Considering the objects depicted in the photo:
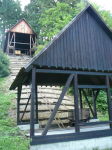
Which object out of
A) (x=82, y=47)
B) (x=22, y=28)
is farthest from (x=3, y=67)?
(x=82, y=47)

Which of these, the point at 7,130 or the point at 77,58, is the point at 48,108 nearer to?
the point at 7,130

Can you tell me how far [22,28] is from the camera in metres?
29.8

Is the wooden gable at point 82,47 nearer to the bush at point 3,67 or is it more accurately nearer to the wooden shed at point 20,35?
the bush at point 3,67

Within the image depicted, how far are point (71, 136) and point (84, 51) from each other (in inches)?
149

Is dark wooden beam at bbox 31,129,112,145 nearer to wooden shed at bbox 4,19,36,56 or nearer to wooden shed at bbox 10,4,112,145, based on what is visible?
wooden shed at bbox 10,4,112,145

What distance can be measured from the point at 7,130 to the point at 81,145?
148 inches

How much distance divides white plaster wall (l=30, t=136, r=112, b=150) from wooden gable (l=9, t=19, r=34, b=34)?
26789 millimetres

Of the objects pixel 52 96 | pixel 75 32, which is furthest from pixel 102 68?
pixel 52 96

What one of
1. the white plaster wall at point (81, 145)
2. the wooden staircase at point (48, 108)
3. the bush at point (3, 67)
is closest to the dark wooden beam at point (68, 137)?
the white plaster wall at point (81, 145)

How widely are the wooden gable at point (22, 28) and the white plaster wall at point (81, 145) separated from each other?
1055 inches

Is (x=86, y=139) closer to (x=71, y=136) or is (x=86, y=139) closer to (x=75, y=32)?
(x=71, y=136)

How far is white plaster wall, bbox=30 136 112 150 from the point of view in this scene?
5641 mm

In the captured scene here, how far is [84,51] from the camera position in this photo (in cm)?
719

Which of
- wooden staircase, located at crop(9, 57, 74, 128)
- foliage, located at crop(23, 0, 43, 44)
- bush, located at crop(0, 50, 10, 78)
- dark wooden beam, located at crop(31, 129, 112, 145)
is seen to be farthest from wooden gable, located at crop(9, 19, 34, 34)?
dark wooden beam, located at crop(31, 129, 112, 145)
